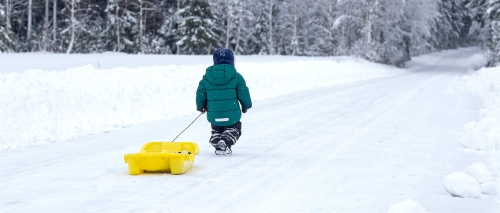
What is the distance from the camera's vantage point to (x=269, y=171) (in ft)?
21.2

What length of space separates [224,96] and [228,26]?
4202 centimetres

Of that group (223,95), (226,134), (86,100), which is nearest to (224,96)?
(223,95)

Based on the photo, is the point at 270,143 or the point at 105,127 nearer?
the point at 270,143

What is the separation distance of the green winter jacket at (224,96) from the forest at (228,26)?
2812 cm

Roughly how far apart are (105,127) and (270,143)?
371 cm

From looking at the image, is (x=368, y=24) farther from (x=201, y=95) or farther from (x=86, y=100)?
(x=201, y=95)

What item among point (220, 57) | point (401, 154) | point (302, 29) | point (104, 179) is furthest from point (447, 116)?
point (302, 29)

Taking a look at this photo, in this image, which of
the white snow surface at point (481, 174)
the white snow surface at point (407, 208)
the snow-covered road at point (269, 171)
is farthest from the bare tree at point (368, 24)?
the white snow surface at point (407, 208)

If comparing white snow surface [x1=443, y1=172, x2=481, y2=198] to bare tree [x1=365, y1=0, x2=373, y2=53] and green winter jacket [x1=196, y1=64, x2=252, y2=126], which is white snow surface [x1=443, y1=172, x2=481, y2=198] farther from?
bare tree [x1=365, y1=0, x2=373, y2=53]

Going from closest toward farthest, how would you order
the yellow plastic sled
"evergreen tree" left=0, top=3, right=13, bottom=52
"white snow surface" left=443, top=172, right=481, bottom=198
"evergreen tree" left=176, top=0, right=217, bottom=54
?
"white snow surface" left=443, top=172, right=481, bottom=198 < the yellow plastic sled < "evergreen tree" left=0, top=3, right=13, bottom=52 < "evergreen tree" left=176, top=0, right=217, bottom=54

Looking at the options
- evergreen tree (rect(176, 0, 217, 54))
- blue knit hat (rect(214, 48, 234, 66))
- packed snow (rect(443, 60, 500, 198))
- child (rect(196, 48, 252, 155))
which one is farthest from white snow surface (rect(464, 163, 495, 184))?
evergreen tree (rect(176, 0, 217, 54))

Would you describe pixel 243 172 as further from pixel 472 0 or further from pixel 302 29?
pixel 302 29

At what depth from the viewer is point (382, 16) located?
133 ft

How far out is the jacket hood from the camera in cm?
746
